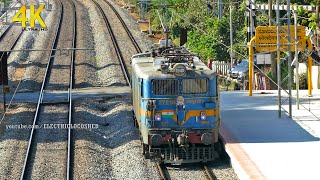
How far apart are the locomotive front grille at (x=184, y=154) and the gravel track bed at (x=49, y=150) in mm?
2423

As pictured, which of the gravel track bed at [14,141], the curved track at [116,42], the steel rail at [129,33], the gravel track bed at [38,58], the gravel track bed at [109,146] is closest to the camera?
A: the gravel track bed at [109,146]

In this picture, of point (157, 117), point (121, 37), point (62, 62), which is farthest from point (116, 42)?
point (157, 117)

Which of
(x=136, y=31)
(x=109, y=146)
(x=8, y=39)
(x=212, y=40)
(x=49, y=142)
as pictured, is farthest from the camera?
(x=136, y=31)

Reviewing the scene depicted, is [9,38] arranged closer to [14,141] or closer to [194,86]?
[14,141]

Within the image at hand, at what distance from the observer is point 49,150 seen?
74.5ft

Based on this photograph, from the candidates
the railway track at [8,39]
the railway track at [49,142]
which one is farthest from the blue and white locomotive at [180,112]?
the railway track at [8,39]

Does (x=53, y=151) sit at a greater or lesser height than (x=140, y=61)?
lesser

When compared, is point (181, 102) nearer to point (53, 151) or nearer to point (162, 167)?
point (162, 167)

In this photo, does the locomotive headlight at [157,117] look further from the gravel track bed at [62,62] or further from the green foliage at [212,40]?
the green foliage at [212,40]

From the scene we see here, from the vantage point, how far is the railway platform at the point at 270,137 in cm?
1870

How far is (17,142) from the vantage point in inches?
938

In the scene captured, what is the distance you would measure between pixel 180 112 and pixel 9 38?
36271 millimetres

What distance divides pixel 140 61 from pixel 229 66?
18.7 metres

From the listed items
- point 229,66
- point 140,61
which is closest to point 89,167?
point 140,61
